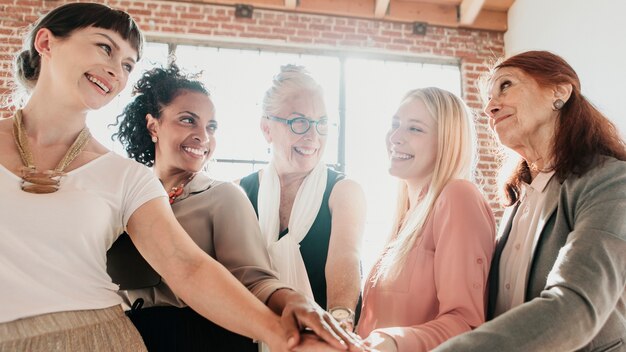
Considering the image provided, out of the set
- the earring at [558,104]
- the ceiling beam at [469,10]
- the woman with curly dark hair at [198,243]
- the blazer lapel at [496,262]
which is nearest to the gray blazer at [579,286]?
the blazer lapel at [496,262]

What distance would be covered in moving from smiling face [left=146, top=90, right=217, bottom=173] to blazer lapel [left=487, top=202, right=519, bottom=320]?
1.01m

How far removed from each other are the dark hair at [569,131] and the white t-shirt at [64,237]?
1071 mm

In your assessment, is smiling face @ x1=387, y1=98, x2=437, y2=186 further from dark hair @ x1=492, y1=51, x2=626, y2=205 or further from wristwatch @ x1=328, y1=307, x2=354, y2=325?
wristwatch @ x1=328, y1=307, x2=354, y2=325

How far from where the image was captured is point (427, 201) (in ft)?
5.38

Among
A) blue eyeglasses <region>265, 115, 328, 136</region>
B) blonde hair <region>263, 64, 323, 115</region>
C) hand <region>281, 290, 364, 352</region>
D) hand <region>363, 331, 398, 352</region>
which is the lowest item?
hand <region>363, 331, 398, 352</region>

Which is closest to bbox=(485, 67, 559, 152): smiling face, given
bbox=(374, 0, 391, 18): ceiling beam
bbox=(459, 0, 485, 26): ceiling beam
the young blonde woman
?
the young blonde woman

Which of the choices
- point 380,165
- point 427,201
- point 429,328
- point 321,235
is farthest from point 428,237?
point 380,165

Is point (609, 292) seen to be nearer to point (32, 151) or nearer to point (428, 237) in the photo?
point (428, 237)

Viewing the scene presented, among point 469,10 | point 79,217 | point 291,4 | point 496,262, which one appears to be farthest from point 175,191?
Answer: point 469,10

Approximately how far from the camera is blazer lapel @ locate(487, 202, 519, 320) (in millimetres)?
1488

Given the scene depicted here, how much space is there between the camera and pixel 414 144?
70.1 inches

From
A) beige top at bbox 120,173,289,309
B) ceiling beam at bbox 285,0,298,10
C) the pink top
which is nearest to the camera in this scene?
the pink top

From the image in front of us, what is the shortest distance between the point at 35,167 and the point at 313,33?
4.15 meters

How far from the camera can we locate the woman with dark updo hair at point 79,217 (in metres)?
1.12
